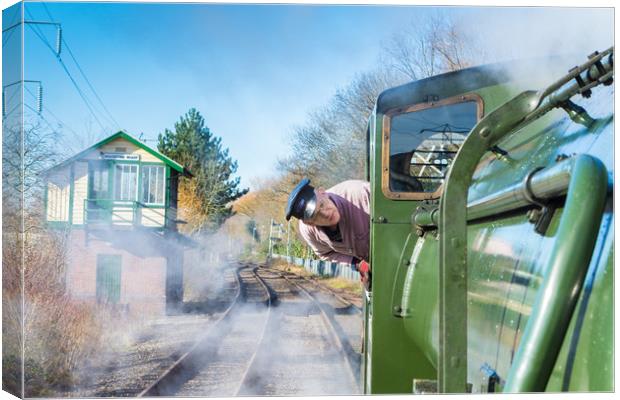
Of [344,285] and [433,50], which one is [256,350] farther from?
[344,285]

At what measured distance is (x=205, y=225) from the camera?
13.7 m

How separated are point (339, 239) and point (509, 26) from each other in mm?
1217

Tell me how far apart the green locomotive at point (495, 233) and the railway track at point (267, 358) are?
126 inches

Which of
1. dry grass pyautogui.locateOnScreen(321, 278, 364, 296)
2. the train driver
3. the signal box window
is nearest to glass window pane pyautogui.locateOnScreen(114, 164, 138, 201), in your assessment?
dry grass pyautogui.locateOnScreen(321, 278, 364, 296)

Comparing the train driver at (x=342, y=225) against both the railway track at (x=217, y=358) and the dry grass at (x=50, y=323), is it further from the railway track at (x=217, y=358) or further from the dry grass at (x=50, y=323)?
the railway track at (x=217, y=358)

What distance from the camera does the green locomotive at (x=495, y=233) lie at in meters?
1.04

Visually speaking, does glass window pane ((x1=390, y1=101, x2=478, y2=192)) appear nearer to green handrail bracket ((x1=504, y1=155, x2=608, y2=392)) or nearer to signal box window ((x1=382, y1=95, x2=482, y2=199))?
signal box window ((x1=382, y1=95, x2=482, y2=199))

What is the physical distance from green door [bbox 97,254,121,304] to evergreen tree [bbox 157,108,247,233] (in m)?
2.57

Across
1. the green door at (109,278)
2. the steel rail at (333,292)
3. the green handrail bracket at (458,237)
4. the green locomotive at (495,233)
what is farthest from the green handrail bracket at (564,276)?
the steel rail at (333,292)

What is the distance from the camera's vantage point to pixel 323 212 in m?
2.61

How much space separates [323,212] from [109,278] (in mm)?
8012

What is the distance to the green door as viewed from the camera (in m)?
9.49

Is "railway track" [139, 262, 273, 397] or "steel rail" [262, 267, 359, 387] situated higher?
"steel rail" [262, 267, 359, 387]

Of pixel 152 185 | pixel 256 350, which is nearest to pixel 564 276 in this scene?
pixel 256 350
